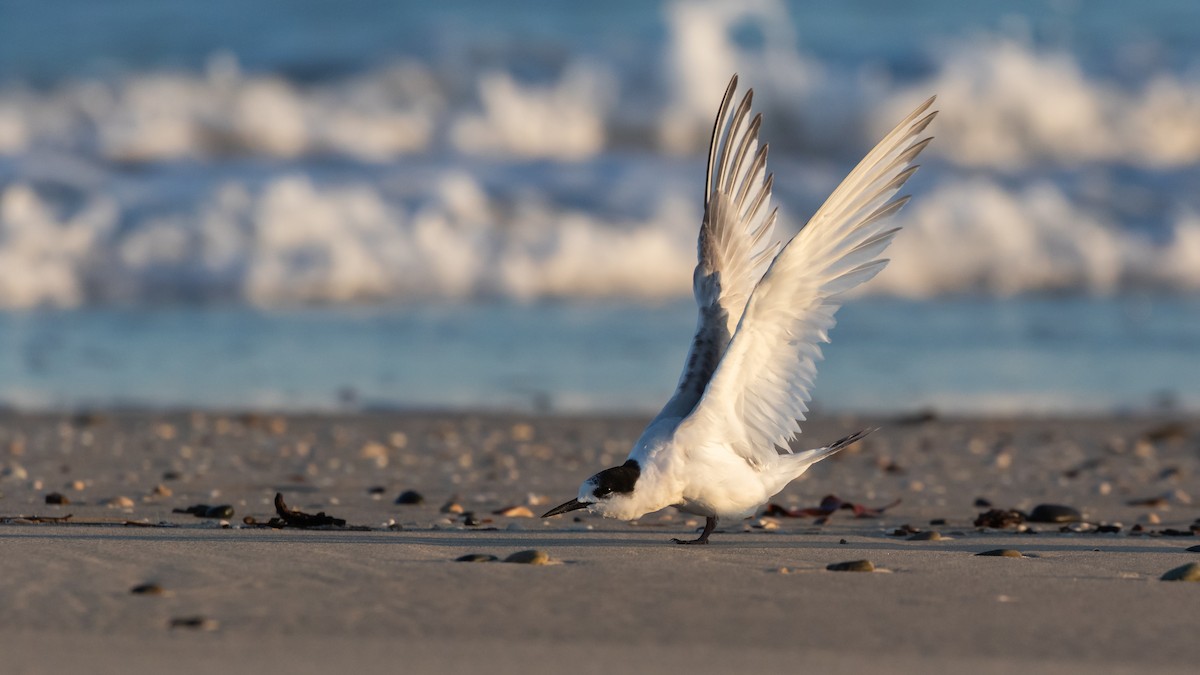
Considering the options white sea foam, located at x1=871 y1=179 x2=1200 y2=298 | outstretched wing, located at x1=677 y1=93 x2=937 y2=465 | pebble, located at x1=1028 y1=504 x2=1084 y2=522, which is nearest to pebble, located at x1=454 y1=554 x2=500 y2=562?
outstretched wing, located at x1=677 y1=93 x2=937 y2=465

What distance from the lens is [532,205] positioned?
51.7ft

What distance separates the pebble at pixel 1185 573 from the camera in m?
3.70

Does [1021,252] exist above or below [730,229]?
above

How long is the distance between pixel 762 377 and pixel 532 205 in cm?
1158

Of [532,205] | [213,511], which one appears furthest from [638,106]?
[213,511]

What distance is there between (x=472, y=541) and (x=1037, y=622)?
1.76 metres

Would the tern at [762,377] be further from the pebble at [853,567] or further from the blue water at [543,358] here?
the blue water at [543,358]

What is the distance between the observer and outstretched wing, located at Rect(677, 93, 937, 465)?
13.9 feet

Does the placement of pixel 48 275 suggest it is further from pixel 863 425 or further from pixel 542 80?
pixel 863 425

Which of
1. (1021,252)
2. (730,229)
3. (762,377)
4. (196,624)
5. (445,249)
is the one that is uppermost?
(1021,252)

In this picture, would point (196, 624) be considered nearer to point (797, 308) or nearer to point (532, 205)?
point (797, 308)

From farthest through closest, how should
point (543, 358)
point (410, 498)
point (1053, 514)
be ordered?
point (543, 358) → point (410, 498) → point (1053, 514)

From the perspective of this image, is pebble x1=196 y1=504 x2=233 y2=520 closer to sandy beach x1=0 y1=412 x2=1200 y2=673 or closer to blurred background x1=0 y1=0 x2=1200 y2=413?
sandy beach x1=0 y1=412 x2=1200 y2=673

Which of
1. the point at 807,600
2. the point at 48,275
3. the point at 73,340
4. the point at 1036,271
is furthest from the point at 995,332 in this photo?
the point at 807,600
